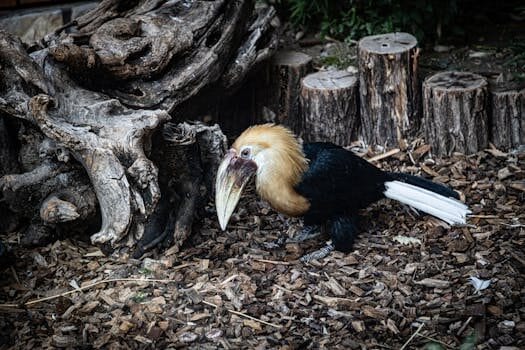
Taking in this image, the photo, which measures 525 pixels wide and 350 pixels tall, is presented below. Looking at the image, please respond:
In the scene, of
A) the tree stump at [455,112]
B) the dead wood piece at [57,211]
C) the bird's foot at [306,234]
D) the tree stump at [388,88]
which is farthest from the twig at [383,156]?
the dead wood piece at [57,211]

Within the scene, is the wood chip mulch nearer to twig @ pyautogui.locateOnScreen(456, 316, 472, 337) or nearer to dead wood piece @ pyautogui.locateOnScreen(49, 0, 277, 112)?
twig @ pyautogui.locateOnScreen(456, 316, 472, 337)

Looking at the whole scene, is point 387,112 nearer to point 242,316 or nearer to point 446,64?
point 446,64

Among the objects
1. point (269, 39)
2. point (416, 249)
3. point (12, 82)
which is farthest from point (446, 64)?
point (12, 82)

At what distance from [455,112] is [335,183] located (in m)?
1.18

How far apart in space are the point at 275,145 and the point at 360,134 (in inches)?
54.8

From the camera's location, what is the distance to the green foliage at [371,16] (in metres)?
5.56

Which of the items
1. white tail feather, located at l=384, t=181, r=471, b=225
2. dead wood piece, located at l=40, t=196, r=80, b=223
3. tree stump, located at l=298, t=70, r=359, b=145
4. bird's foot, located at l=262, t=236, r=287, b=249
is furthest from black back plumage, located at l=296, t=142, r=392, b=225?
dead wood piece, located at l=40, t=196, r=80, b=223

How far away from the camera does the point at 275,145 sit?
13.2 feet

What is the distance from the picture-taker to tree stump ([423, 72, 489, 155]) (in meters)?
4.79

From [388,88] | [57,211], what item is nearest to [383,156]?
[388,88]

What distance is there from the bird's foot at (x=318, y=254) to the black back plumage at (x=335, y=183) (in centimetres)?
17

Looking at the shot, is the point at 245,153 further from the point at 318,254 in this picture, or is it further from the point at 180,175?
the point at 318,254

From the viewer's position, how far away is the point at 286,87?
531cm

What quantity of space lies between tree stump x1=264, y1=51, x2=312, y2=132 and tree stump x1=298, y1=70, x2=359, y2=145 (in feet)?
0.49
